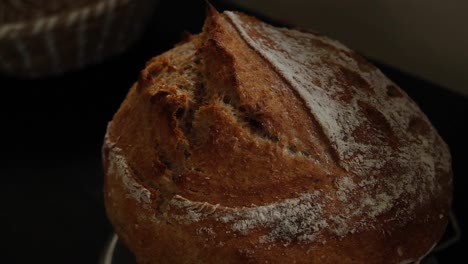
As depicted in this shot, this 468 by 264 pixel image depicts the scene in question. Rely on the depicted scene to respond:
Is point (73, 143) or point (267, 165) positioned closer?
point (267, 165)

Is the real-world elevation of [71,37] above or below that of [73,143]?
above

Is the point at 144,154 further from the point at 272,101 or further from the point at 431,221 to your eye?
the point at 431,221

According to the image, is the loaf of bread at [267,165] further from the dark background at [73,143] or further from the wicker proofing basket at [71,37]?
the wicker proofing basket at [71,37]

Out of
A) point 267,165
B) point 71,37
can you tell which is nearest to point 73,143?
point 71,37

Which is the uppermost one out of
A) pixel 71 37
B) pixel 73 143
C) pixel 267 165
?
pixel 267 165

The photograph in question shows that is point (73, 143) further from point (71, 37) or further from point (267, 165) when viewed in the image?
point (267, 165)

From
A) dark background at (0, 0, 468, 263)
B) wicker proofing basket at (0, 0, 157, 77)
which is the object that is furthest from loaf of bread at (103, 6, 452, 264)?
wicker proofing basket at (0, 0, 157, 77)

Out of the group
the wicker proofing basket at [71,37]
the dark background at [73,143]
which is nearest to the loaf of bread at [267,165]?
the dark background at [73,143]
